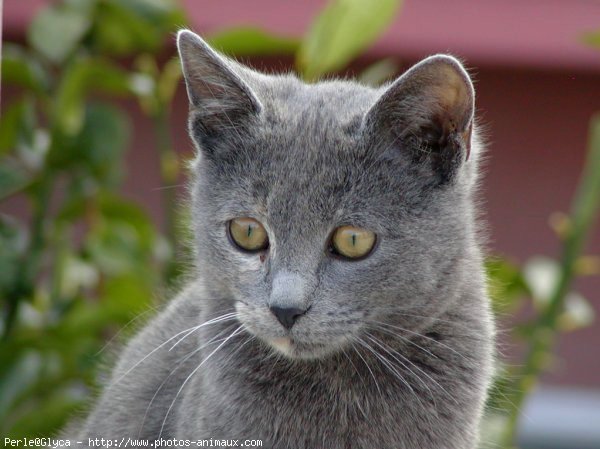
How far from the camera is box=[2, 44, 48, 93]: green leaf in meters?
2.83

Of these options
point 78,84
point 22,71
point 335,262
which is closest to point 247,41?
point 78,84

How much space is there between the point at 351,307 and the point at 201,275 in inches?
15.3

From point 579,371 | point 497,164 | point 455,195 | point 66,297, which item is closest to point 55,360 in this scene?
point 66,297

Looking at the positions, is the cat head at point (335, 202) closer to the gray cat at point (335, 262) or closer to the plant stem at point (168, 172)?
the gray cat at point (335, 262)

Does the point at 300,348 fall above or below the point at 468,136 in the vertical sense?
below

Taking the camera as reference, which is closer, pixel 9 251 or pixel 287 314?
pixel 287 314

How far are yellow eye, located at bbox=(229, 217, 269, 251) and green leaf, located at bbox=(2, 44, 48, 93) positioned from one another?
121 centimetres

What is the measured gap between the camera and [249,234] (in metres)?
1.90

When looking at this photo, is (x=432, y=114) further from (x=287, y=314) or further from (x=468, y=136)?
(x=287, y=314)

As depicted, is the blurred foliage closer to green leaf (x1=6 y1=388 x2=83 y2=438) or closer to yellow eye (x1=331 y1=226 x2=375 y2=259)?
green leaf (x1=6 y1=388 x2=83 y2=438)

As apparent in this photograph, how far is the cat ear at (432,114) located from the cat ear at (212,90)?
0.83ft

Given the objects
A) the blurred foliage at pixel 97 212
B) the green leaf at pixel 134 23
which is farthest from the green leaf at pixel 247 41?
the green leaf at pixel 134 23

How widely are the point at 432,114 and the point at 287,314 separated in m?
0.45

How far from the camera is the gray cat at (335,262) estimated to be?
181 cm
